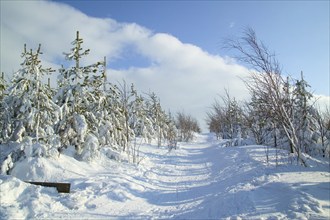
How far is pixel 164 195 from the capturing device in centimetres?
974

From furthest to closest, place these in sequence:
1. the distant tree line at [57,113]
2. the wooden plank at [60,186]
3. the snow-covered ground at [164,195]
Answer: the distant tree line at [57,113] < the wooden plank at [60,186] < the snow-covered ground at [164,195]

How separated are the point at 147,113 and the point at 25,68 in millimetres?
27363

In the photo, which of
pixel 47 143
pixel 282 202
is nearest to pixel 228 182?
pixel 282 202

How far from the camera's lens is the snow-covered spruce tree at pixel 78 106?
13055 millimetres

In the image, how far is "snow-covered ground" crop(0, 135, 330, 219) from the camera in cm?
683

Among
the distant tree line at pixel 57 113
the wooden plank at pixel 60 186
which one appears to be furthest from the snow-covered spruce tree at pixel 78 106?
the wooden plank at pixel 60 186

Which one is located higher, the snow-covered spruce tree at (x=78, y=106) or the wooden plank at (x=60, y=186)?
the snow-covered spruce tree at (x=78, y=106)

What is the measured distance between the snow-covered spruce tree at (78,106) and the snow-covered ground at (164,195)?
1359mm

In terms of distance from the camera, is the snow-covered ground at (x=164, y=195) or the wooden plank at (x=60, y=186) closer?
the snow-covered ground at (x=164, y=195)

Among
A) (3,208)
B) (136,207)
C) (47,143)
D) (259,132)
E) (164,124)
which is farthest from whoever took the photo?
(164,124)

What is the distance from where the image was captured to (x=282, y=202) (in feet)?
23.0

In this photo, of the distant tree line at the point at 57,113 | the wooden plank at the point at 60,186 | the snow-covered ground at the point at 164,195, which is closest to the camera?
the snow-covered ground at the point at 164,195

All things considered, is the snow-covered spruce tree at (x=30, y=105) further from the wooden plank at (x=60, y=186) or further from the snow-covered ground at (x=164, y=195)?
the wooden plank at (x=60, y=186)

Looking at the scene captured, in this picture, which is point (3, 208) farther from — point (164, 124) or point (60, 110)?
point (164, 124)
